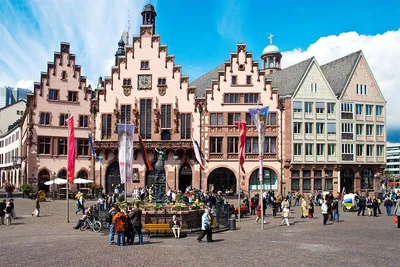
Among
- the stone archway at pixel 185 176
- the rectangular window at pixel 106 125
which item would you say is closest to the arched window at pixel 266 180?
the stone archway at pixel 185 176

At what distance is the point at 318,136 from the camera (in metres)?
58.6

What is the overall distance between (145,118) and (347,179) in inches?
1067

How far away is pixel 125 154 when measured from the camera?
3073 cm

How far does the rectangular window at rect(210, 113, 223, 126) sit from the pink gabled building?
1606 cm

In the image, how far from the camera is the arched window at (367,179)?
197 feet

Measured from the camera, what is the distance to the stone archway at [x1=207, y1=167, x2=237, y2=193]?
57.7m

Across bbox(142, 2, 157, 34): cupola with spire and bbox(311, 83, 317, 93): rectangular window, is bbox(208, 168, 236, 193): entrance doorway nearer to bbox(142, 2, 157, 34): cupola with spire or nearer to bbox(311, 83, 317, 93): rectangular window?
bbox(311, 83, 317, 93): rectangular window

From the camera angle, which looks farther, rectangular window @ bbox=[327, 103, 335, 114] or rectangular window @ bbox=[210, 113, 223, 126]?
rectangular window @ bbox=[327, 103, 335, 114]

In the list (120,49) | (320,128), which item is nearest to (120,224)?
(320,128)

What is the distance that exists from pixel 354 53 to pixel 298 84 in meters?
9.90

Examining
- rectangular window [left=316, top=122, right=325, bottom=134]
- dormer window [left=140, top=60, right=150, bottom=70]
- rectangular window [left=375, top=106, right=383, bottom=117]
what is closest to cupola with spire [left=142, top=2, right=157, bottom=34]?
dormer window [left=140, top=60, right=150, bottom=70]

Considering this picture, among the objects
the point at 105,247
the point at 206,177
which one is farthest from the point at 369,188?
the point at 105,247

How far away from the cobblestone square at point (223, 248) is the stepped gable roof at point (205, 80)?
4058 cm

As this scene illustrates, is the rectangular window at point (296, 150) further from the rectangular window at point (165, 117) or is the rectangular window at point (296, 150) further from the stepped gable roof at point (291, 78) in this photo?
the rectangular window at point (165, 117)
